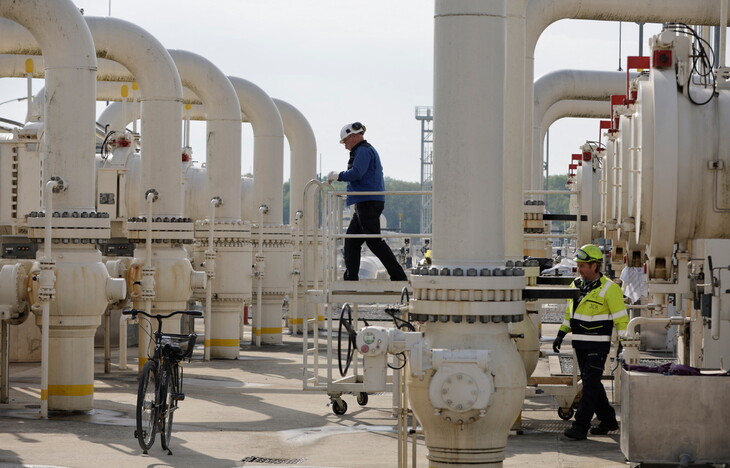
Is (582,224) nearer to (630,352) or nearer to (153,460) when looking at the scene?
(630,352)

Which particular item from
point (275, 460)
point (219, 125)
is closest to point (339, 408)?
point (275, 460)

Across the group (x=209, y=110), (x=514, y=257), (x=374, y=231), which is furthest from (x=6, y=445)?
(x=209, y=110)

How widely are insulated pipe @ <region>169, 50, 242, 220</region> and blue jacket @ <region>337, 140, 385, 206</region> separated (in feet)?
24.0

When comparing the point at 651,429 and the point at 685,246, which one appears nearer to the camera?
the point at 651,429

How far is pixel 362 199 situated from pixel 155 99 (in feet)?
16.8

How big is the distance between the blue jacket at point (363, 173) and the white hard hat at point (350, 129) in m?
0.12

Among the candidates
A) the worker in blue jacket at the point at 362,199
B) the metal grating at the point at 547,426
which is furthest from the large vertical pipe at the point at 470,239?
the metal grating at the point at 547,426

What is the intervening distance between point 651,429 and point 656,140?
1972 millimetres


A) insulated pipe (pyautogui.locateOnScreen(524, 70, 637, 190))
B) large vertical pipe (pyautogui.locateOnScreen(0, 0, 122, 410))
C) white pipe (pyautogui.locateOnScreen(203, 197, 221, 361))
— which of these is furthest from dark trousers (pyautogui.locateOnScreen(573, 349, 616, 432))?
insulated pipe (pyautogui.locateOnScreen(524, 70, 637, 190))

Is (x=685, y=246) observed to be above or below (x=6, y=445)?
above

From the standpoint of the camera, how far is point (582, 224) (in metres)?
17.5

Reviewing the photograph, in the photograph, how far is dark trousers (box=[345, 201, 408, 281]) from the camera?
11219 millimetres

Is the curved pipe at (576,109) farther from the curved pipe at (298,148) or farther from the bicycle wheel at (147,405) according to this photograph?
the bicycle wheel at (147,405)

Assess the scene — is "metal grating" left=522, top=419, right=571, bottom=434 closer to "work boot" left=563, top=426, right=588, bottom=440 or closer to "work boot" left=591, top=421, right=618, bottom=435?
"work boot" left=591, top=421, right=618, bottom=435
